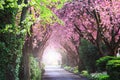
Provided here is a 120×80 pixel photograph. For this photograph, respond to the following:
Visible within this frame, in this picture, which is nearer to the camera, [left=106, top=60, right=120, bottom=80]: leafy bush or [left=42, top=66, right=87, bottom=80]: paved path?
[left=106, top=60, right=120, bottom=80]: leafy bush

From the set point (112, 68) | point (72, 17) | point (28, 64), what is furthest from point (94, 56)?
point (28, 64)

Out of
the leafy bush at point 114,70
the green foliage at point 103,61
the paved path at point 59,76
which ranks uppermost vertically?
the green foliage at point 103,61

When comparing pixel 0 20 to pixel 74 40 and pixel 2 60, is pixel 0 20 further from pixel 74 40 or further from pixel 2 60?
pixel 74 40

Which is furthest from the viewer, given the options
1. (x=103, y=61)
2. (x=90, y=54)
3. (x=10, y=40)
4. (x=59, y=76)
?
(x=59, y=76)

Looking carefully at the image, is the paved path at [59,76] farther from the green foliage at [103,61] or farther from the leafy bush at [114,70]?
the leafy bush at [114,70]

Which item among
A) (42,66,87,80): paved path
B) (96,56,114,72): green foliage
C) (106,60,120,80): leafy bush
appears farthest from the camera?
(42,66,87,80): paved path

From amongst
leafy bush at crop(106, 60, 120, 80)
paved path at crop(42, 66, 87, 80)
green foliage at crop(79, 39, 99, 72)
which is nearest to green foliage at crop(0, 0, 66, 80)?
leafy bush at crop(106, 60, 120, 80)

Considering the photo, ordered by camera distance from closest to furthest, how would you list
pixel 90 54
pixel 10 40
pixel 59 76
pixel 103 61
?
1. pixel 10 40
2. pixel 103 61
3. pixel 90 54
4. pixel 59 76

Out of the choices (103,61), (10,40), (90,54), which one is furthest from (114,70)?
(90,54)

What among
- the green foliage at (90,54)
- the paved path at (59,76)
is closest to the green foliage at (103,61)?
the green foliage at (90,54)

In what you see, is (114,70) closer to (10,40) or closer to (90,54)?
(10,40)

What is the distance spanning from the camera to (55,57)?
154 m

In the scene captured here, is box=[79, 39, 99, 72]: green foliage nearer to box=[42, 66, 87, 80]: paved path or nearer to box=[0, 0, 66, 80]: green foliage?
box=[42, 66, 87, 80]: paved path

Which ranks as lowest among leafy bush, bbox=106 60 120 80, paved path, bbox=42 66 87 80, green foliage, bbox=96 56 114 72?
paved path, bbox=42 66 87 80
